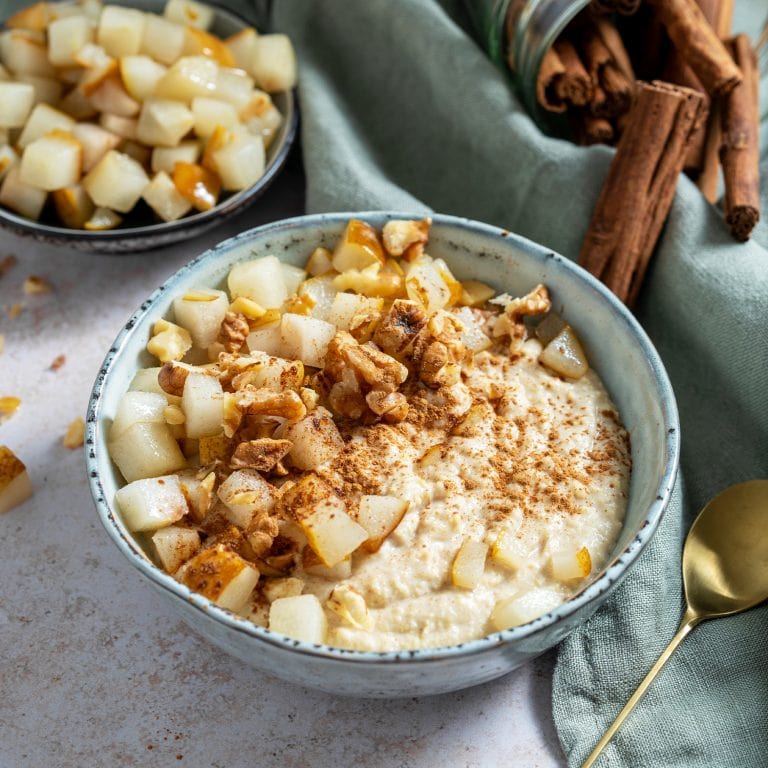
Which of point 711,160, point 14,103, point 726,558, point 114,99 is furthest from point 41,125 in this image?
point 726,558

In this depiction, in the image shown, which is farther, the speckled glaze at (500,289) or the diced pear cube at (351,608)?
the diced pear cube at (351,608)

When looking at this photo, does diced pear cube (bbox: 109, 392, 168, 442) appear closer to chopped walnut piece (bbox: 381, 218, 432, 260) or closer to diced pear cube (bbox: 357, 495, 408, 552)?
diced pear cube (bbox: 357, 495, 408, 552)

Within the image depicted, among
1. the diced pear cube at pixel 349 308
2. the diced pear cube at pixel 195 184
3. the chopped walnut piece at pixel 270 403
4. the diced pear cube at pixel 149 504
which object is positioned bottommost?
the diced pear cube at pixel 149 504

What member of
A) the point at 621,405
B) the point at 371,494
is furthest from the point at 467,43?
the point at 371,494

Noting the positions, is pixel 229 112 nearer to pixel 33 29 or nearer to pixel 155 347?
pixel 33 29

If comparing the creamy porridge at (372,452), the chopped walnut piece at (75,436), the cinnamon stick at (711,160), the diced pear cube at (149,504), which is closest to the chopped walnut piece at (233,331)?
the creamy porridge at (372,452)

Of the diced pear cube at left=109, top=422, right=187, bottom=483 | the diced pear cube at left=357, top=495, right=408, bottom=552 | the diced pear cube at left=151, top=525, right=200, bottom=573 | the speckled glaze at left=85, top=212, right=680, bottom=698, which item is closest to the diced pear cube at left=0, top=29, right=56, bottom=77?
the speckled glaze at left=85, top=212, right=680, bottom=698

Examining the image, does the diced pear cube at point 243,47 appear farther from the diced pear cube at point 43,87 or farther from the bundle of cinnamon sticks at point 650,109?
the bundle of cinnamon sticks at point 650,109
